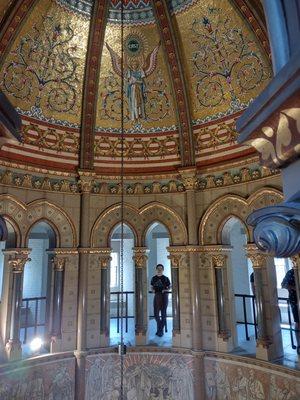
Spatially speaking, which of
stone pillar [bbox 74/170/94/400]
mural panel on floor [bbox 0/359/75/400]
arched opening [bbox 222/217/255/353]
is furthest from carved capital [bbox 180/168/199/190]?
mural panel on floor [bbox 0/359/75/400]

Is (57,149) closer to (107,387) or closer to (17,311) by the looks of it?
(17,311)

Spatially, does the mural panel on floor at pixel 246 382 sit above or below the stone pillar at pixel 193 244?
below

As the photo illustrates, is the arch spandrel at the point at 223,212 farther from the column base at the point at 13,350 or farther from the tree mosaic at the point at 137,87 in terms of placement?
the column base at the point at 13,350

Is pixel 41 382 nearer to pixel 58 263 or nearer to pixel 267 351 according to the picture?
pixel 58 263

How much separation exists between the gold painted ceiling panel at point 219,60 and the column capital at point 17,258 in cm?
571

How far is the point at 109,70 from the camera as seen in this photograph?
8.87 meters

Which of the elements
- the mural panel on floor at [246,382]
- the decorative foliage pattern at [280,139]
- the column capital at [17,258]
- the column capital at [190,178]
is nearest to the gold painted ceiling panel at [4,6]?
the column capital at [17,258]

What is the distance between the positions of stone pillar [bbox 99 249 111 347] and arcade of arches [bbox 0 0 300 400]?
0.03 m

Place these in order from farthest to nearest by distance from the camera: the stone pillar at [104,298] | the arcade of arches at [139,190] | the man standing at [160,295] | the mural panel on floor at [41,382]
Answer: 1. the man standing at [160,295]
2. the stone pillar at [104,298]
3. the arcade of arches at [139,190]
4. the mural panel on floor at [41,382]

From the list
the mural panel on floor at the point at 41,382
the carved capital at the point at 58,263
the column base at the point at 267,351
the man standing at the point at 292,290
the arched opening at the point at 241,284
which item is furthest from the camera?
the arched opening at the point at 241,284

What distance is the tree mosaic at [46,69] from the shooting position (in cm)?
774

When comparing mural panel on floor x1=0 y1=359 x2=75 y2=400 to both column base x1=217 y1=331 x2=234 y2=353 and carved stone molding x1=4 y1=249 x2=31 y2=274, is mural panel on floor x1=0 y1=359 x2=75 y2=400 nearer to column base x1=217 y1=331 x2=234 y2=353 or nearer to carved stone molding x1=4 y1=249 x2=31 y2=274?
carved stone molding x1=4 y1=249 x2=31 y2=274

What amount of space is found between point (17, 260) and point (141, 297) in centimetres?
333

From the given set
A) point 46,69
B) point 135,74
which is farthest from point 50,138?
point 135,74
